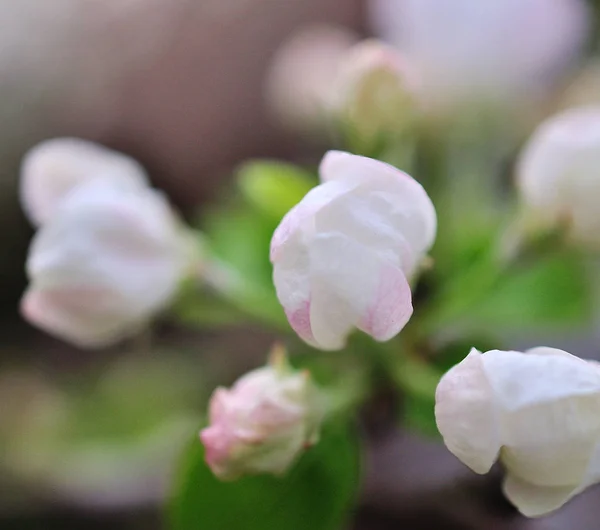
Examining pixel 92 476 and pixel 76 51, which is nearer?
pixel 92 476

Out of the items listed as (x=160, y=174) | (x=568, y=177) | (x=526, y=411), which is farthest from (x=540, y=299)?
(x=160, y=174)

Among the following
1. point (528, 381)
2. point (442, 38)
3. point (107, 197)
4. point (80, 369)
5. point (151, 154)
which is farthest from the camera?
point (151, 154)

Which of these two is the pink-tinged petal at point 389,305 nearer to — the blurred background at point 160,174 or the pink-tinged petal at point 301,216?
the pink-tinged petal at point 301,216

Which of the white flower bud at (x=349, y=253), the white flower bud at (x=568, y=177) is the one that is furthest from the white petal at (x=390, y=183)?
the white flower bud at (x=568, y=177)

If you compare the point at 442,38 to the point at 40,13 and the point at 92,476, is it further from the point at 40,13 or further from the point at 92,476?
the point at 40,13

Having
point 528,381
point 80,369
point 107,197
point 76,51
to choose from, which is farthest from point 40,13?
point 528,381

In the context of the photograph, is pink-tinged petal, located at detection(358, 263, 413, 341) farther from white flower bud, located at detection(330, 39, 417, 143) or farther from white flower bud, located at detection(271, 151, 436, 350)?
white flower bud, located at detection(330, 39, 417, 143)
